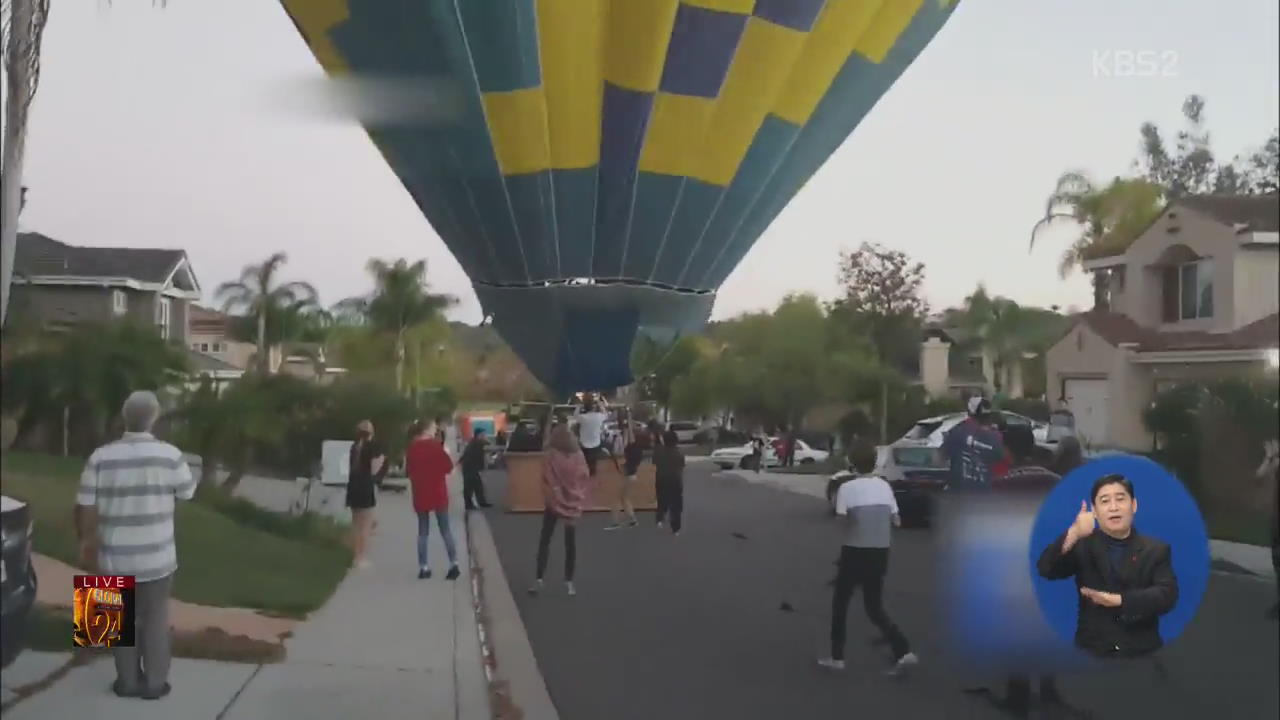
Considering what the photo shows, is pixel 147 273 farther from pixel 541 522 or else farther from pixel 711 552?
pixel 711 552

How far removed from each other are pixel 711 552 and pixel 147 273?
197 cm

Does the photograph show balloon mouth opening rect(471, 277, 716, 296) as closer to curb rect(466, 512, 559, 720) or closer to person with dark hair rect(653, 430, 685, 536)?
person with dark hair rect(653, 430, 685, 536)

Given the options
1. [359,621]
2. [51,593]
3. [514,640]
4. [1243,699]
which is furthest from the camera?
[514,640]

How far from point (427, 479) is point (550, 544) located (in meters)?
0.49

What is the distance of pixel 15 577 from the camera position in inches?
109

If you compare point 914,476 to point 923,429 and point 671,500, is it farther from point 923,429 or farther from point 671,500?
point 671,500

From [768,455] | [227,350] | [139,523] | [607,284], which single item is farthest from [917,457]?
[139,523]

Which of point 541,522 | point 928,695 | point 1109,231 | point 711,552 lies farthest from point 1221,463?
point 541,522

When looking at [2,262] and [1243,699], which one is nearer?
[2,262]

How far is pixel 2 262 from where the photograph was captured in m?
2.79

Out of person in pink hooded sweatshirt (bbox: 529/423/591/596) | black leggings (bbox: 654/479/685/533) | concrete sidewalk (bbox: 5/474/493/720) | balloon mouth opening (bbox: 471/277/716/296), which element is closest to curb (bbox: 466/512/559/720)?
concrete sidewalk (bbox: 5/474/493/720)

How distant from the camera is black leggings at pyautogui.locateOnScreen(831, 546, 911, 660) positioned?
3449 millimetres

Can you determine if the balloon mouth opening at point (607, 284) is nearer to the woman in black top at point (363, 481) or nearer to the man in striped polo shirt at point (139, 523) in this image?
the woman in black top at point (363, 481)

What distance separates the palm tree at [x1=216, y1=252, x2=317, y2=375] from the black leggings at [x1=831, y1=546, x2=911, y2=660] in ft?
5.76
